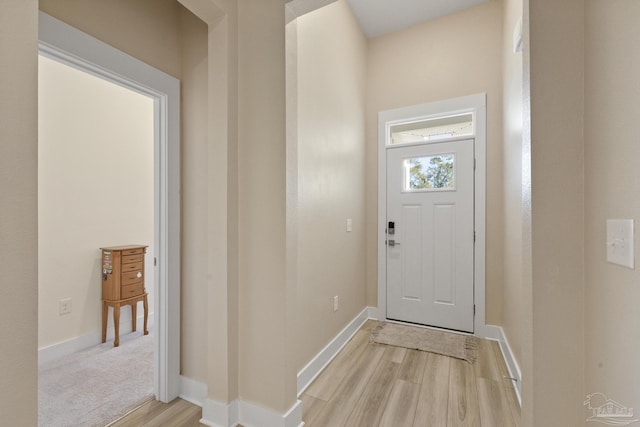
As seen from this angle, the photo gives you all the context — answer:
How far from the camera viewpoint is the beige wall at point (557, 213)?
3.11 ft

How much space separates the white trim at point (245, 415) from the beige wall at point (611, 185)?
1.32m

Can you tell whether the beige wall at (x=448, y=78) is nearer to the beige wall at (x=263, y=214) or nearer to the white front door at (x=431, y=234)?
the white front door at (x=431, y=234)

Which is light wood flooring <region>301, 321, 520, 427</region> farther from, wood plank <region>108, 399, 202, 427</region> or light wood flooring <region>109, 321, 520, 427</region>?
wood plank <region>108, 399, 202, 427</region>

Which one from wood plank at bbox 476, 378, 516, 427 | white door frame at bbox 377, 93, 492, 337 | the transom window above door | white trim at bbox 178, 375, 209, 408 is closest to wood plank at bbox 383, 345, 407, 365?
wood plank at bbox 476, 378, 516, 427

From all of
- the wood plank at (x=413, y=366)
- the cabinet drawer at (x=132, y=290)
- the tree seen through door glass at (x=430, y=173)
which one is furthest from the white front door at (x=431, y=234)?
the cabinet drawer at (x=132, y=290)

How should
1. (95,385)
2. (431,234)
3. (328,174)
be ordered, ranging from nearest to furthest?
(95,385), (328,174), (431,234)

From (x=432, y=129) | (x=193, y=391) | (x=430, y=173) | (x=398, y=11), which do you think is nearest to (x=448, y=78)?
(x=432, y=129)

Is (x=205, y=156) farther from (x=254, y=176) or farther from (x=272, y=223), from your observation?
(x=272, y=223)

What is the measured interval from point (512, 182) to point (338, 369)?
6.54 ft

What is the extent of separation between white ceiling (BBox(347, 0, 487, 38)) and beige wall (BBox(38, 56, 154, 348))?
104 inches

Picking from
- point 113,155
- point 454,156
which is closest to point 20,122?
point 113,155

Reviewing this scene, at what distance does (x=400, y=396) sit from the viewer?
1896 millimetres

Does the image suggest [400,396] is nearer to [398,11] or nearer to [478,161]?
[478,161]

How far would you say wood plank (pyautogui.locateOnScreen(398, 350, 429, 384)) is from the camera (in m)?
2.12
